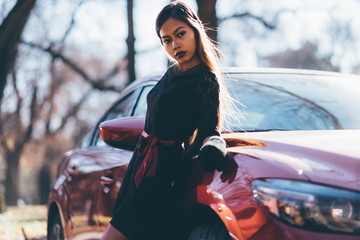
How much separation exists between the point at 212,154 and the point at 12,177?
3330cm

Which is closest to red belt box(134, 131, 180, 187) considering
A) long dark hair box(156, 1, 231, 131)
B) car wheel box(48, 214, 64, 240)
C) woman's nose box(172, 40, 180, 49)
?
long dark hair box(156, 1, 231, 131)

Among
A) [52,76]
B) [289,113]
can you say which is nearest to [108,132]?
[289,113]

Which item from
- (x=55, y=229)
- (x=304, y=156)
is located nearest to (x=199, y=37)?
(x=304, y=156)

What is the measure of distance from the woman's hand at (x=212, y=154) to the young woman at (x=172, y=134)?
0.23 meters

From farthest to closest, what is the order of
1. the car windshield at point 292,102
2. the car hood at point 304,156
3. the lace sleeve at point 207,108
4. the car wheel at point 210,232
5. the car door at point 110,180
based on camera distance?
the car door at point 110,180
the car windshield at point 292,102
the lace sleeve at point 207,108
the car wheel at point 210,232
the car hood at point 304,156

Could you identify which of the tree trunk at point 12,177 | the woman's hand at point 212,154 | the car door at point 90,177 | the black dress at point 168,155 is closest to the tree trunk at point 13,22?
the car door at point 90,177

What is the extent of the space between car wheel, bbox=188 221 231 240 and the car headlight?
0.35m

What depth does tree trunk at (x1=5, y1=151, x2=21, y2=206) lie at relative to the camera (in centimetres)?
3284

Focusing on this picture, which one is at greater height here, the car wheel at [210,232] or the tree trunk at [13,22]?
the tree trunk at [13,22]

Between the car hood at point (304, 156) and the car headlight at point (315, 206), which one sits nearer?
the car headlight at point (315, 206)

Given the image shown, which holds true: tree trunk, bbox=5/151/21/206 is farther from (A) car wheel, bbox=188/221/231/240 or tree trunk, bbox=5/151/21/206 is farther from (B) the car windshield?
(A) car wheel, bbox=188/221/231/240

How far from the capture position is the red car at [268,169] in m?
2.10

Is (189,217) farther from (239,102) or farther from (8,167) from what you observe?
(8,167)

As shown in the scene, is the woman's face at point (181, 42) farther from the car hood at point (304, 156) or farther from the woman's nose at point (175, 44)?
the car hood at point (304, 156)
